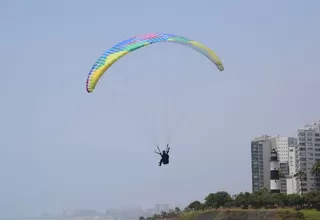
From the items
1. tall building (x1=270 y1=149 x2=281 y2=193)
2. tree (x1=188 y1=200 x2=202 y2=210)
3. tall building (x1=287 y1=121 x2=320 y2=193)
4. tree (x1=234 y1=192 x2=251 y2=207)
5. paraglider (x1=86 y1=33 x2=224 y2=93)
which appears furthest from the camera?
tall building (x1=287 y1=121 x2=320 y2=193)

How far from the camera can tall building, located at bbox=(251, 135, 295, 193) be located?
15538 centimetres

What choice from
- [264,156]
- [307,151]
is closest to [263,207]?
[307,151]

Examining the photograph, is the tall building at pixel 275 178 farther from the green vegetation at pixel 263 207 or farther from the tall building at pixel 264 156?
the tall building at pixel 264 156

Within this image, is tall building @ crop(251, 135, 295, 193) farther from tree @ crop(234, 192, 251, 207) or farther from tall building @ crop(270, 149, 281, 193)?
tree @ crop(234, 192, 251, 207)

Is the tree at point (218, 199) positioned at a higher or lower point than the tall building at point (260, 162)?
lower

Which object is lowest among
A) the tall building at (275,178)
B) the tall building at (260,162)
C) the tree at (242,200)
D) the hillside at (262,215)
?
the hillside at (262,215)

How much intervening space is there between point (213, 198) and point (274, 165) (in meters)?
10.2

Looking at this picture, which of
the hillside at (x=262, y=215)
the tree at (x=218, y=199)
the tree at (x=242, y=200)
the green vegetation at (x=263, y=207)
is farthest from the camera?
the tree at (x=218, y=199)

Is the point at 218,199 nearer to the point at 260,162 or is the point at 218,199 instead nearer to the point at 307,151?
the point at 307,151

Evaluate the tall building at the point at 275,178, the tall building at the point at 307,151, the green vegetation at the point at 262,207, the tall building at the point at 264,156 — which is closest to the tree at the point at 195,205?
the green vegetation at the point at 262,207

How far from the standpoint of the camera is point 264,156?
157m

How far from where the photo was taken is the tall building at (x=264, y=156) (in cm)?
15538

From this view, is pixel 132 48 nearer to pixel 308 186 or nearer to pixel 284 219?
pixel 284 219

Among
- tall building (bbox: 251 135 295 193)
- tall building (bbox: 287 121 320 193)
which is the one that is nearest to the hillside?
tall building (bbox: 287 121 320 193)
